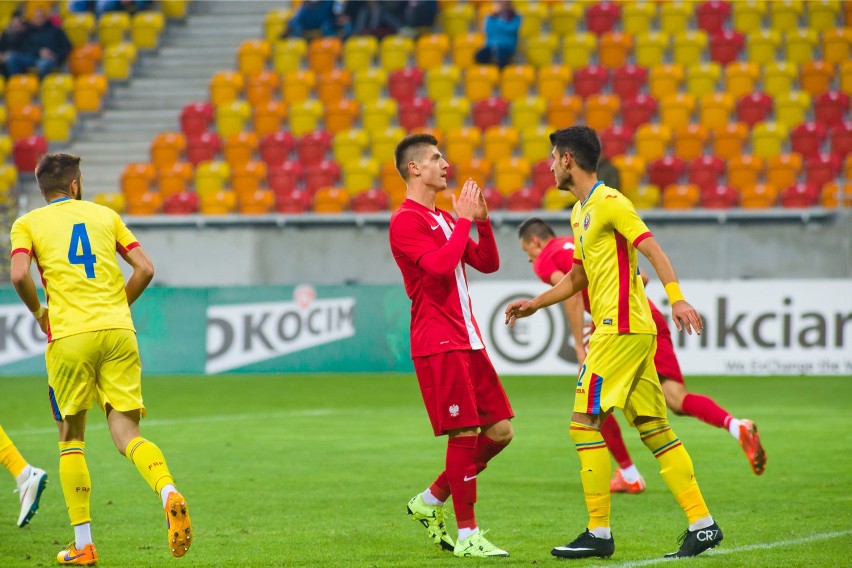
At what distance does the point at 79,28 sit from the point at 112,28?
79 centimetres

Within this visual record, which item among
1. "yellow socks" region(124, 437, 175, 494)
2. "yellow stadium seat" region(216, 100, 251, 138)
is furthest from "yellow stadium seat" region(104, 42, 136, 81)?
"yellow socks" region(124, 437, 175, 494)

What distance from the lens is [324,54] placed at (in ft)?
74.8

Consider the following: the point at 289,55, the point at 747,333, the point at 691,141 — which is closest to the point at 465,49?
the point at 289,55

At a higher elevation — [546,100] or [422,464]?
[546,100]

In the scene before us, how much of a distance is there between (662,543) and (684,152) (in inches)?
570

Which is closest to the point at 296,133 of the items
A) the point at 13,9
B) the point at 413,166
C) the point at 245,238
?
the point at 245,238

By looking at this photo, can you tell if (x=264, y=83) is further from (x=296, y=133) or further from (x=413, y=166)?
(x=413, y=166)

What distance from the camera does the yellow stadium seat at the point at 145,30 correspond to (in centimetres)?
2434

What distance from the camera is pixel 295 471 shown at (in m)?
8.90

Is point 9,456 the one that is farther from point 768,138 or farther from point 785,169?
point 768,138

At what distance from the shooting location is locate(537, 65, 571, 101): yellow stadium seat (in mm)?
21148

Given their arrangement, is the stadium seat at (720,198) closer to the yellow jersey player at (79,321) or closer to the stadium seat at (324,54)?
the stadium seat at (324,54)

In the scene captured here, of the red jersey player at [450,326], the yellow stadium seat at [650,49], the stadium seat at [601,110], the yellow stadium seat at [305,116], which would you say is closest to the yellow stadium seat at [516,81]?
the stadium seat at [601,110]

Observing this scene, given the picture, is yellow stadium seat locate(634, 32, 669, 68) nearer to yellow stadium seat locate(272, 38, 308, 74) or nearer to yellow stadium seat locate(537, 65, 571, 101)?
yellow stadium seat locate(537, 65, 571, 101)
